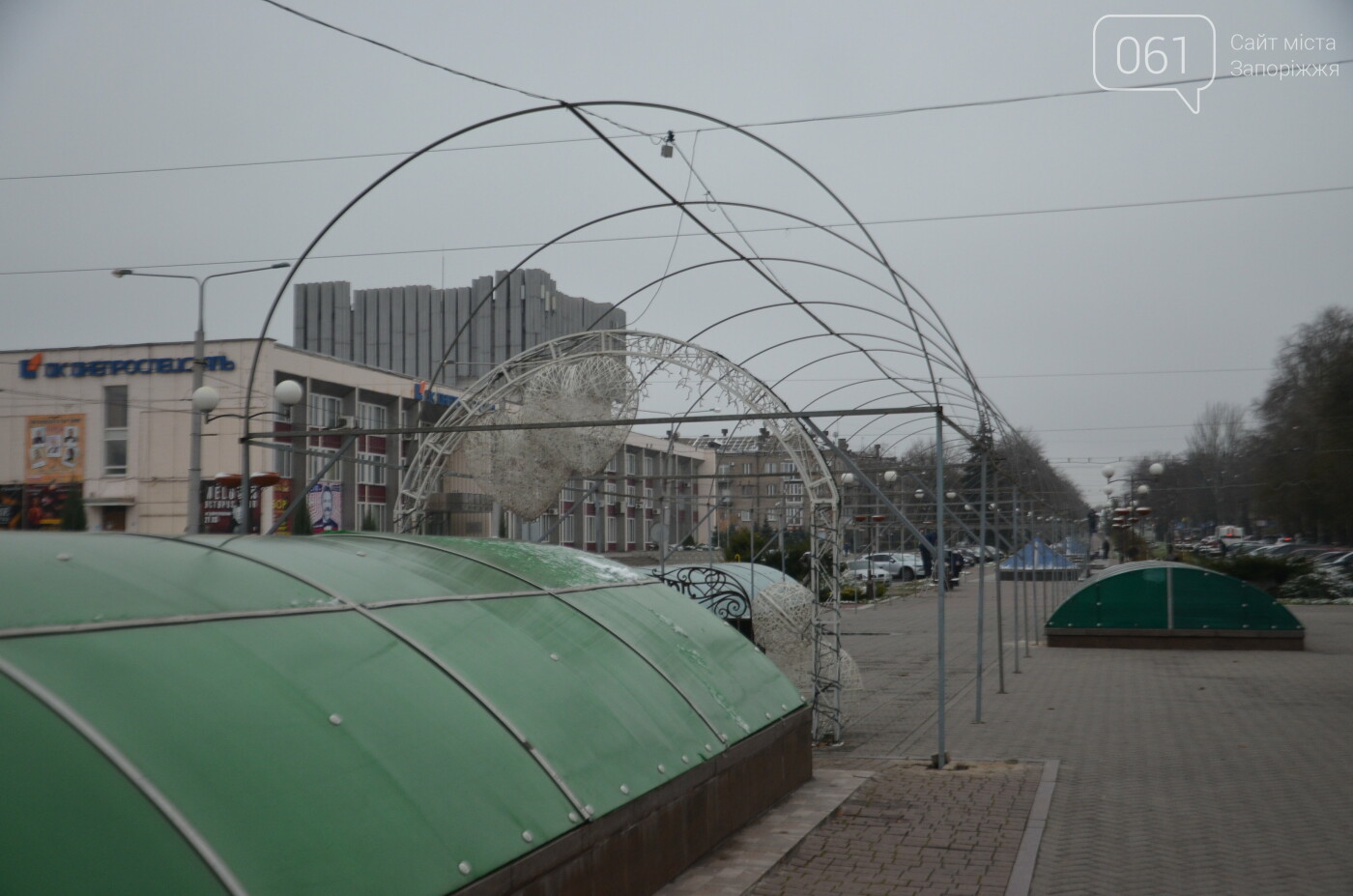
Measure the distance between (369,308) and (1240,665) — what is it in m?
86.8

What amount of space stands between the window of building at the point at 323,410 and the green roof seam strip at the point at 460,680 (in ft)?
128

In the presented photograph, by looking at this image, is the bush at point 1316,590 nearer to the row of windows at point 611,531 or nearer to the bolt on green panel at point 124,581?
the row of windows at point 611,531

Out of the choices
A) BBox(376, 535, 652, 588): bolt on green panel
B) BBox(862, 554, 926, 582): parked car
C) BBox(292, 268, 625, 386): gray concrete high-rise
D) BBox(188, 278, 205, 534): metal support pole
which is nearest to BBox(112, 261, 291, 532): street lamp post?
BBox(188, 278, 205, 534): metal support pole

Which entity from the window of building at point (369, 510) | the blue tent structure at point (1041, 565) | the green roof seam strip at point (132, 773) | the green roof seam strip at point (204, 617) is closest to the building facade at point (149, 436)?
the window of building at point (369, 510)

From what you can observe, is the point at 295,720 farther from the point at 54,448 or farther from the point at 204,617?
the point at 54,448

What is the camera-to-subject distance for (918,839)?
856 centimetres

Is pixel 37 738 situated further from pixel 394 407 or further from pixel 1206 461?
pixel 1206 461

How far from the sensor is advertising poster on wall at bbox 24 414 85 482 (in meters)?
43.0

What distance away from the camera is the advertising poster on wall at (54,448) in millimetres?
42969

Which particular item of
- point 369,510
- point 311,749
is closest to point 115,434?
point 369,510

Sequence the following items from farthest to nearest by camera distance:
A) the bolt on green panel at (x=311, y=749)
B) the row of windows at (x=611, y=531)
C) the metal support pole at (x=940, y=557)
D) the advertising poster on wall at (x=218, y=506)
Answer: the row of windows at (x=611, y=531) < the advertising poster on wall at (x=218, y=506) < the metal support pole at (x=940, y=557) < the bolt on green panel at (x=311, y=749)

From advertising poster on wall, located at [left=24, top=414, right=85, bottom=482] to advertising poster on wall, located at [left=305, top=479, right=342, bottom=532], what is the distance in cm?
816

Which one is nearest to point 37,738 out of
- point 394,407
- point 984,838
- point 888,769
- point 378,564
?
point 378,564

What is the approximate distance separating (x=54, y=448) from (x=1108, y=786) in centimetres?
4265
